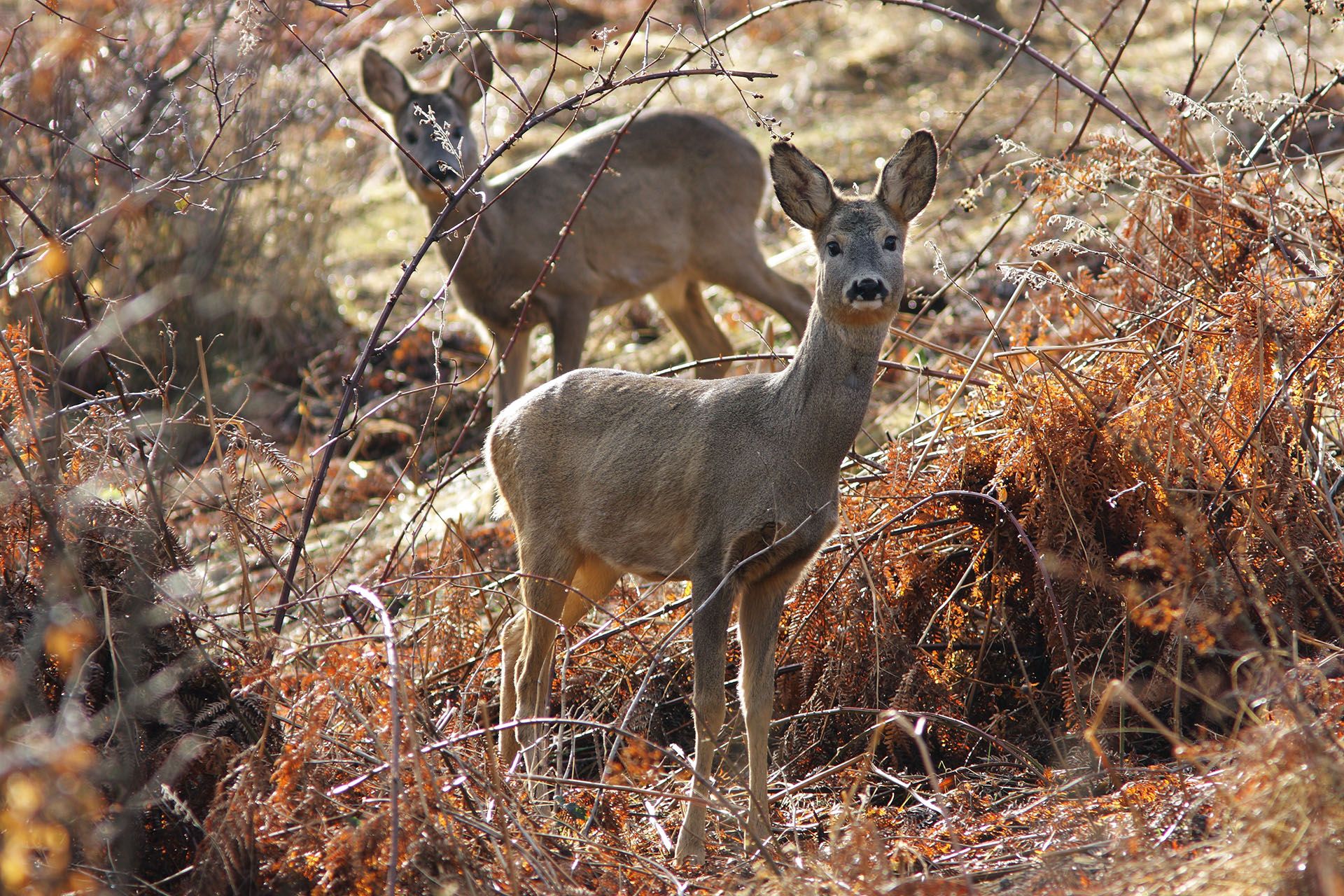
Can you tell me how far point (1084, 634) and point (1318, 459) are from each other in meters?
0.95

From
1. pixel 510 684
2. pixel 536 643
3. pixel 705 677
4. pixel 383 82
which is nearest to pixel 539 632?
pixel 536 643

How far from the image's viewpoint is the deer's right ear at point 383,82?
341 inches

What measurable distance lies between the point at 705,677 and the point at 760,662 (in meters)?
0.25

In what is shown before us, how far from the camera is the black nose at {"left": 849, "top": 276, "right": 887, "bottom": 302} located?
13.4 ft

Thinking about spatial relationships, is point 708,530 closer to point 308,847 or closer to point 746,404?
point 746,404

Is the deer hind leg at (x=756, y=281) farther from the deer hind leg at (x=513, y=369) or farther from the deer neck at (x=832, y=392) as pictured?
the deer neck at (x=832, y=392)

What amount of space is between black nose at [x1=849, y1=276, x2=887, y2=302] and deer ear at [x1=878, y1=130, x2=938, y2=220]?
0.51 meters

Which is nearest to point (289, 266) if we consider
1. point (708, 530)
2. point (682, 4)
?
point (708, 530)

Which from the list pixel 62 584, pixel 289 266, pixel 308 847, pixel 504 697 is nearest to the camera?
pixel 308 847

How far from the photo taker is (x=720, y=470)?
168 inches

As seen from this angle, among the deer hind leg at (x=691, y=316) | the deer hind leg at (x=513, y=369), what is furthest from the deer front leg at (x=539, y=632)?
the deer hind leg at (x=691, y=316)

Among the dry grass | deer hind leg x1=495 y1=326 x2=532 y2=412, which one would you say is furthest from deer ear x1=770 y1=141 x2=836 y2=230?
deer hind leg x1=495 y1=326 x2=532 y2=412

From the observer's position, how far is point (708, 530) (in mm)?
4211

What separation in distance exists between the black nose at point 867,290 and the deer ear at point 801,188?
1.58 feet
